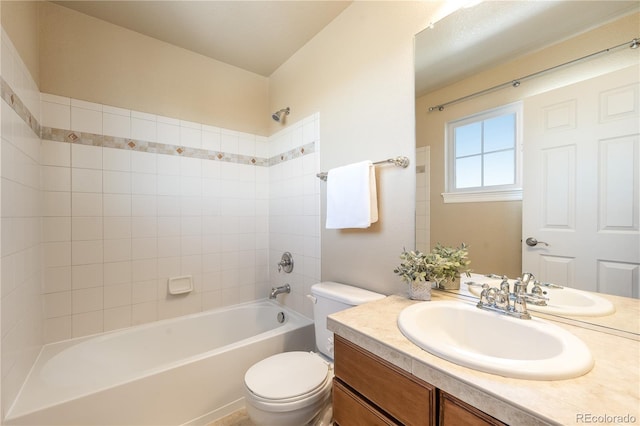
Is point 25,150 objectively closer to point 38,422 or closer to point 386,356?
point 38,422

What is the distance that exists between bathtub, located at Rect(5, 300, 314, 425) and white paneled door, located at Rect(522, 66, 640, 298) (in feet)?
4.98

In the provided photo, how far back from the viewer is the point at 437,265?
1138mm

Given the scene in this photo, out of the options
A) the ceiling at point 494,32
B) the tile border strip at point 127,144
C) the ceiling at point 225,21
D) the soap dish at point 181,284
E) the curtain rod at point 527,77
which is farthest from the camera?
the soap dish at point 181,284

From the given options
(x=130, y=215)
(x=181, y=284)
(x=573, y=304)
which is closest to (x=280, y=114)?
(x=130, y=215)

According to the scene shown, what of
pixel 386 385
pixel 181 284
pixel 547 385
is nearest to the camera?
pixel 547 385

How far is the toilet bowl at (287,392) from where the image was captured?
1110 millimetres

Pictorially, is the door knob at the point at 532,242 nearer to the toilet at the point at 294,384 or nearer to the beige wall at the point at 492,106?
the beige wall at the point at 492,106

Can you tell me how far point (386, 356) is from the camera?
77cm

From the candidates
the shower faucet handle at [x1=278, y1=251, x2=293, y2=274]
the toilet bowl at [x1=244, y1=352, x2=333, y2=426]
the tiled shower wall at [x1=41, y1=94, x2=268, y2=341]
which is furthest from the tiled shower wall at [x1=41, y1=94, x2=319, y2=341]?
the toilet bowl at [x1=244, y1=352, x2=333, y2=426]

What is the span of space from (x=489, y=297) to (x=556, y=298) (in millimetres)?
215

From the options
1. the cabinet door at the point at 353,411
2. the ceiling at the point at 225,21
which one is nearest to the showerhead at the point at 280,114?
the ceiling at the point at 225,21

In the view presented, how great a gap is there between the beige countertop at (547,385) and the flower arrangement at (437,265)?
368 mm

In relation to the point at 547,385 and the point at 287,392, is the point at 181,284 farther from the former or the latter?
the point at 547,385

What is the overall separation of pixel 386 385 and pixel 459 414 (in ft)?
0.69
